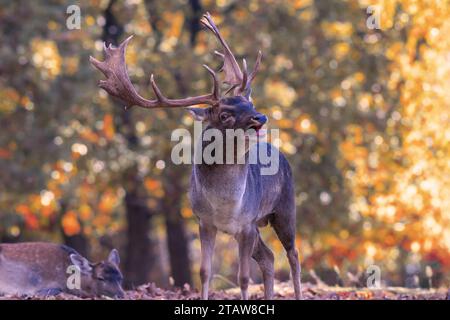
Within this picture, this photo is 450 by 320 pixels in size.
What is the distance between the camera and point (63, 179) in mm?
23750

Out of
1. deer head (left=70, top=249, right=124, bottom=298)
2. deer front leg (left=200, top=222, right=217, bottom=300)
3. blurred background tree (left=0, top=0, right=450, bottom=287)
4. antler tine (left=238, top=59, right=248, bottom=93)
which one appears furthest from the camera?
blurred background tree (left=0, top=0, right=450, bottom=287)

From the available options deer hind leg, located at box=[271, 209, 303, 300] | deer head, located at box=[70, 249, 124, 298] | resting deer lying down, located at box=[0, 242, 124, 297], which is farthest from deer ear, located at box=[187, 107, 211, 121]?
deer head, located at box=[70, 249, 124, 298]

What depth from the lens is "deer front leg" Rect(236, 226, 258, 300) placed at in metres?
9.23

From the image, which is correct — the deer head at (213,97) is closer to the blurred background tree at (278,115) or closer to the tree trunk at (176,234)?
the blurred background tree at (278,115)

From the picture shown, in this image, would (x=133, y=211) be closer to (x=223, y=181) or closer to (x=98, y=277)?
(x=98, y=277)

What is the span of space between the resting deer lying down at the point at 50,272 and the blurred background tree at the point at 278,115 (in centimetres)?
986

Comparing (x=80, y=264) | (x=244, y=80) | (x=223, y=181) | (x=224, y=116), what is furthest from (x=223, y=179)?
(x=80, y=264)

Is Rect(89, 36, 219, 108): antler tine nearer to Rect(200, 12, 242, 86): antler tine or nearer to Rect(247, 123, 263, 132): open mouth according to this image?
Answer: Rect(200, 12, 242, 86): antler tine

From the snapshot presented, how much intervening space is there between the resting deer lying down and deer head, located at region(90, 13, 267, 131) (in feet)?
9.85

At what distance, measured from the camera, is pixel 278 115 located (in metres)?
23.1

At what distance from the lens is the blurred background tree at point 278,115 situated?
22453 mm

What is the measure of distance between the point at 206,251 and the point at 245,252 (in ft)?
1.13
